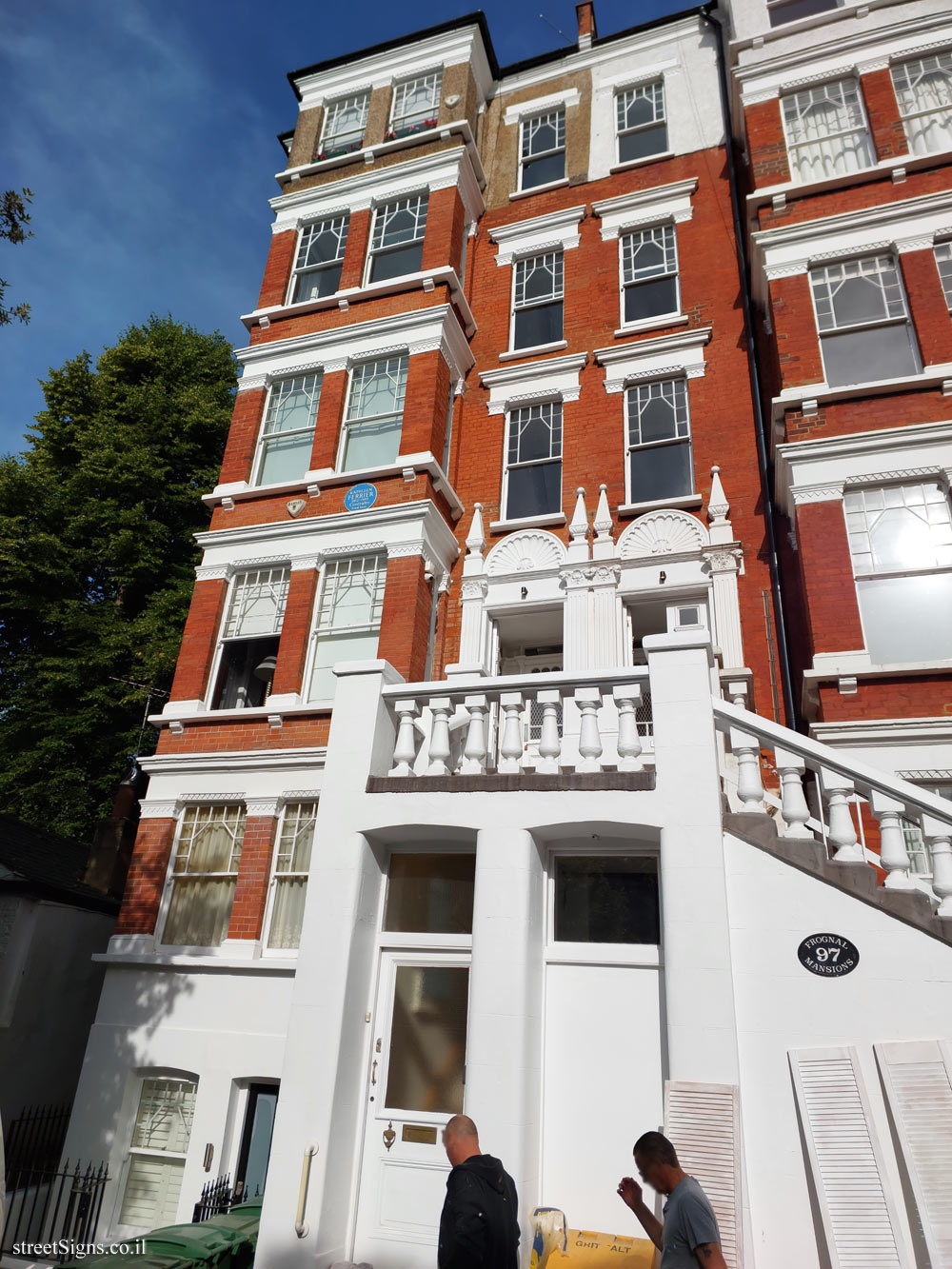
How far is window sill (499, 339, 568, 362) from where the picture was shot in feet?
49.2

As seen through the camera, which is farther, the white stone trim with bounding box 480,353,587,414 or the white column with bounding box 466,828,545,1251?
the white stone trim with bounding box 480,353,587,414

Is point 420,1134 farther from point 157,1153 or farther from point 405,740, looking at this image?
point 157,1153

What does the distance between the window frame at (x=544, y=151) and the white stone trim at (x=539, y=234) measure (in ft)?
3.23

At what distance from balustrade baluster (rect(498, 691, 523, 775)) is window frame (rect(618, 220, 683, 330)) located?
911 centimetres

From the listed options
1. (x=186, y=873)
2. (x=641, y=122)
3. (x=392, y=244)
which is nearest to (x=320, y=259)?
(x=392, y=244)

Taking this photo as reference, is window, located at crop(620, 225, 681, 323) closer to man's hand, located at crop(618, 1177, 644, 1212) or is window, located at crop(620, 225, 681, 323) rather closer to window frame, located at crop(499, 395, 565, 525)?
window frame, located at crop(499, 395, 565, 525)

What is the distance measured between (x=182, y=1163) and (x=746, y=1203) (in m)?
7.39

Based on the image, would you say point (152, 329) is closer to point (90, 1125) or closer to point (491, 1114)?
point (90, 1125)

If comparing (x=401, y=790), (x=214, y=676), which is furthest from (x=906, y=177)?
(x=214, y=676)

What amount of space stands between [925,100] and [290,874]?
1500 centimetres

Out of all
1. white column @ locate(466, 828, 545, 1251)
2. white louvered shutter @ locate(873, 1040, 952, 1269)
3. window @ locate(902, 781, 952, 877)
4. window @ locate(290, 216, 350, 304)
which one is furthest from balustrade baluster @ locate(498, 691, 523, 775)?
window @ locate(290, 216, 350, 304)

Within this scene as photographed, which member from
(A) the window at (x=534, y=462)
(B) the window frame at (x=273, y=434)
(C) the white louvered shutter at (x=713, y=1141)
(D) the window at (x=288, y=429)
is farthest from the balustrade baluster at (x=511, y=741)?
(D) the window at (x=288, y=429)

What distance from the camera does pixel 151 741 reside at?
18.5 m

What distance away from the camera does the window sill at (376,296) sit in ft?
48.2
